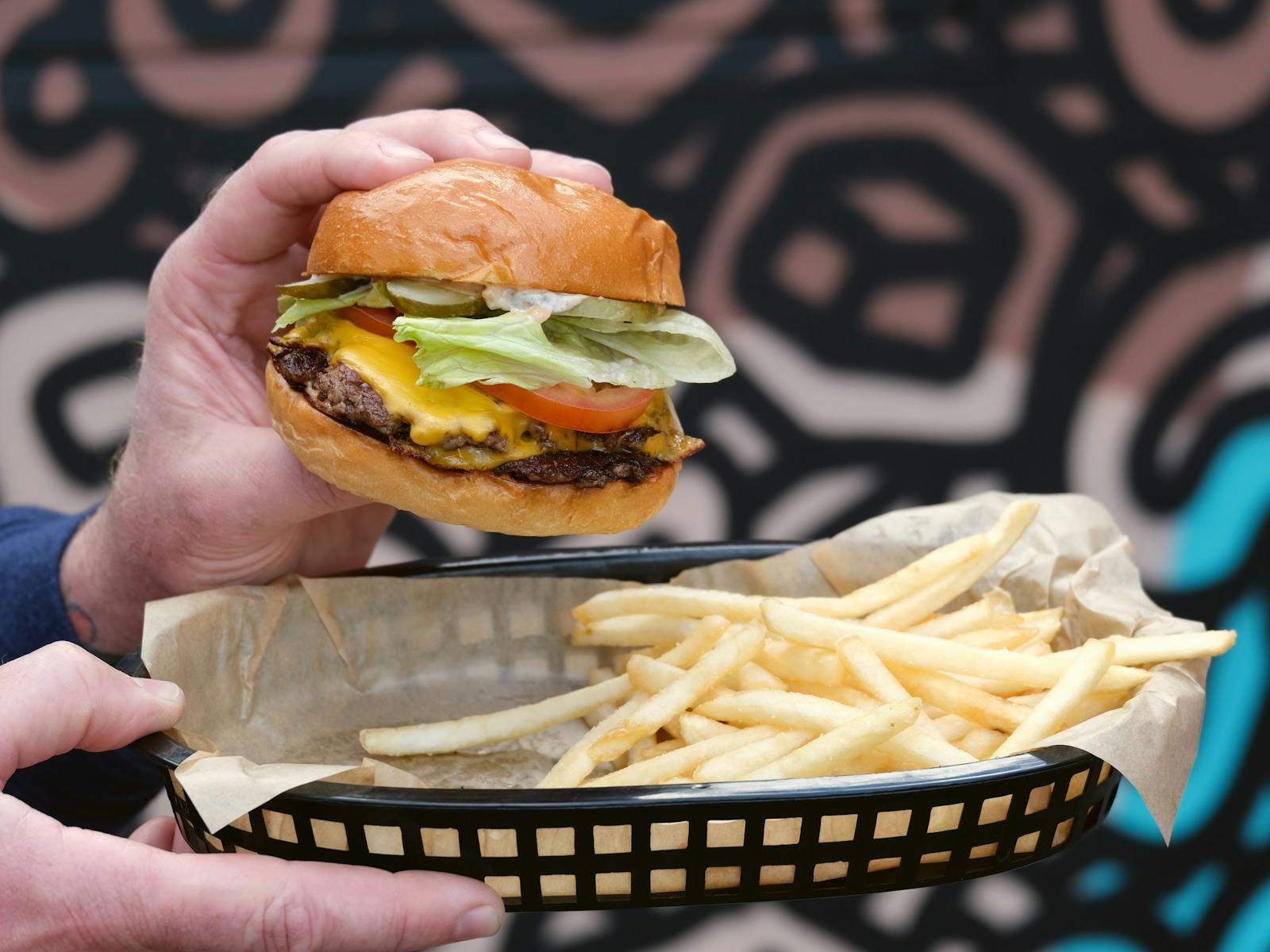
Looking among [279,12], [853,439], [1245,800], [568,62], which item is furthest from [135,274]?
[1245,800]

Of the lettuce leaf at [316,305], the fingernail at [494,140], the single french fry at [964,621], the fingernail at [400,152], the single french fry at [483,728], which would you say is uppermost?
the fingernail at [494,140]

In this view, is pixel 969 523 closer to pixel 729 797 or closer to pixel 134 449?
pixel 729 797

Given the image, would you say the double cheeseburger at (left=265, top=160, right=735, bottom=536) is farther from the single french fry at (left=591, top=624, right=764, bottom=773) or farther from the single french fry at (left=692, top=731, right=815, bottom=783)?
the single french fry at (left=692, top=731, right=815, bottom=783)

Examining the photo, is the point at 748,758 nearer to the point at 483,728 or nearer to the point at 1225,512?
the point at 483,728

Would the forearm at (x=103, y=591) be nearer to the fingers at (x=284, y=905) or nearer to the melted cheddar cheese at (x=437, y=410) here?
the melted cheddar cheese at (x=437, y=410)

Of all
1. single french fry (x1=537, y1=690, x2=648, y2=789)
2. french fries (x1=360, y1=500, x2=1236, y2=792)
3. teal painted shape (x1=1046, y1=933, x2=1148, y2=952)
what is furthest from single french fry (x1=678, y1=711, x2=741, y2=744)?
teal painted shape (x1=1046, y1=933, x2=1148, y2=952)

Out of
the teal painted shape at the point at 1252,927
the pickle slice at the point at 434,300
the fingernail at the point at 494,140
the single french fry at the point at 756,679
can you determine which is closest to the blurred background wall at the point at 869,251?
the teal painted shape at the point at 1252,927
